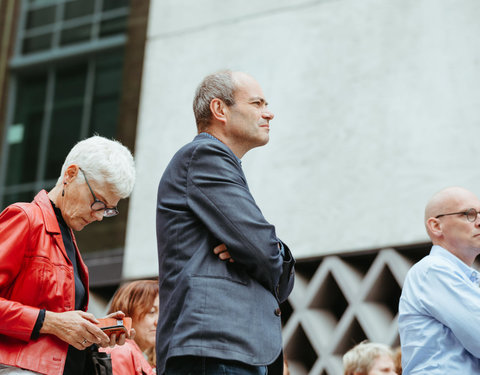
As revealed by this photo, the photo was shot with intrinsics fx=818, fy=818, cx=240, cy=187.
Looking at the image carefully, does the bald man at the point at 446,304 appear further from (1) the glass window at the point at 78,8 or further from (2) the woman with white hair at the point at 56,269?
(1) the glass window at the point at 78,8

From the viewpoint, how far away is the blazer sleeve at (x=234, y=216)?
267cm

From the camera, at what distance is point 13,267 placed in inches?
113

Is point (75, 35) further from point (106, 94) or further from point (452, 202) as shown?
point (452, 202)

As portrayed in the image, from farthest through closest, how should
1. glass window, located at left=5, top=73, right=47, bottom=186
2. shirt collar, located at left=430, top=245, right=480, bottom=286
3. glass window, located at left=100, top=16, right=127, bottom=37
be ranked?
glass window, located at left=5, top=73, right=47, bottom=186 < glass window, located at left=100, top=16, right=127, bottom=37 < shirt collar, located at left=430, top=245, right=480, bottom=286

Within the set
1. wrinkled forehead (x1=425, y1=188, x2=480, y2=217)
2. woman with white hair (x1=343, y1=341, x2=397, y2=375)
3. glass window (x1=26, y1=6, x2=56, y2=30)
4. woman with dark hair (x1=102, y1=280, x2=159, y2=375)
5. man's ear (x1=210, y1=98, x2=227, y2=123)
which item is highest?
glass window (x1=26, y1=6, x2=56, y2=30)

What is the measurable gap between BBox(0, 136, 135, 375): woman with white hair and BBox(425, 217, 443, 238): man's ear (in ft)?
4.25

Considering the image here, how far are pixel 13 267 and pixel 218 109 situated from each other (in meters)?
0.95

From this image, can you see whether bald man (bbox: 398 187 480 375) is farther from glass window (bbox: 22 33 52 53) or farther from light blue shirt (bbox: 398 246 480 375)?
glass window (bbox: 22 33 52 53)

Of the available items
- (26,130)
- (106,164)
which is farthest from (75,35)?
(106,164)

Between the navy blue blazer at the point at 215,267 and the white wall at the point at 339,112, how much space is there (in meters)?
4.29

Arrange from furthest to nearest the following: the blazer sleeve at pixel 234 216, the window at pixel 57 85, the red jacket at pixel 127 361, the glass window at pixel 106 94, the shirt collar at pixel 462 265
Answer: the window at pixel 57 85
the glass window at pixel 106 94
the red jacket at pixel 127 361
the shirt collar at pixel 462 265
the blazer sleeve at pixel 234 216

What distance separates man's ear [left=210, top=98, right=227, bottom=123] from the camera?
10.1 ft

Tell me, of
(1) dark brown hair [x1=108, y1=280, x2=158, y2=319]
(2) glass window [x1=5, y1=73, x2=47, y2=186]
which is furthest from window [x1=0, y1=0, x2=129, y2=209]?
(1) dark brown hair [x1=108, y1=280, x2=158, y2=319]

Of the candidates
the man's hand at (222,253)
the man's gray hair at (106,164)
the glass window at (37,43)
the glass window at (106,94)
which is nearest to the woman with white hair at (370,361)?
the man's gray hair at (106,164)
